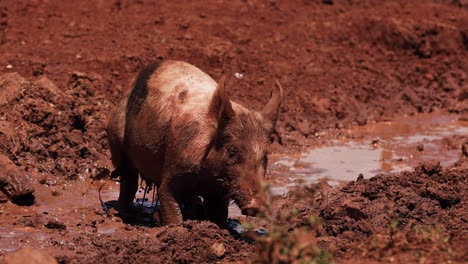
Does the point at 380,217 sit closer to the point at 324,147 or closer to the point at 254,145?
the point at 254,145

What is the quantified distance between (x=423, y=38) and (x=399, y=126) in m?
3.39

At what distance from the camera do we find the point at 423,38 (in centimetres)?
1870

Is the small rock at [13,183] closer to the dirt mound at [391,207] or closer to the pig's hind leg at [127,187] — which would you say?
the pig's hind leg at [127,187]

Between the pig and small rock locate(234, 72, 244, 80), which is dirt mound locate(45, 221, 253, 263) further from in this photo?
small rock locate(234, 72, 244, 80)

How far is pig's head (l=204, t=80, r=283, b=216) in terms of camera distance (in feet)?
29.4

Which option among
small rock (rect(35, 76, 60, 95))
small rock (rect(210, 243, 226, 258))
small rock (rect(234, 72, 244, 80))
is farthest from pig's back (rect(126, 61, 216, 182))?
small rock (rect(234, 72, 244, 80))

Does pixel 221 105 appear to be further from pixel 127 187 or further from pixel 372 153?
pixel 372 153

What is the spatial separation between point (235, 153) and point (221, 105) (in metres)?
0.43

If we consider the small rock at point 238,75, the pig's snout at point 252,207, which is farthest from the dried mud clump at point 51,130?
the small rock at point 238,75

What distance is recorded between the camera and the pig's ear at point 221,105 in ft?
29.4

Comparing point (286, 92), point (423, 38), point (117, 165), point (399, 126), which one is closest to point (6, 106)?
point (117, 165)

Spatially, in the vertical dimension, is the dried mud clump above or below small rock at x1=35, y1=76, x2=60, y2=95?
below

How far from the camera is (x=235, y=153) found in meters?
9.04

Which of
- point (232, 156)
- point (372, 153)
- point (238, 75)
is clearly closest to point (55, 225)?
point (232, 156)
